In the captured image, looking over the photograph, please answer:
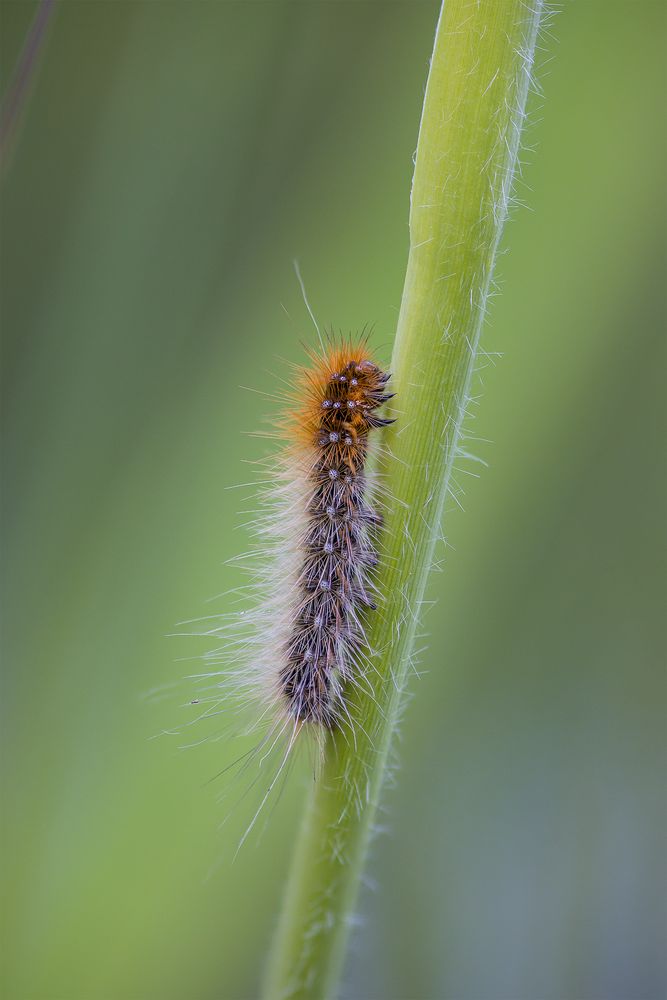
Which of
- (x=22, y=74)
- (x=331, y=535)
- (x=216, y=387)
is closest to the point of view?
(x=22, y=74)

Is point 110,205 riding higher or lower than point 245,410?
higher

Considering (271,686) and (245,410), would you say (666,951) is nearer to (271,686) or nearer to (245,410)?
(271,686)

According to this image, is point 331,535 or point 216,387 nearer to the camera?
point 331,535

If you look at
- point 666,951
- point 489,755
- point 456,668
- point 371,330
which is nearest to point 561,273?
point 371,330

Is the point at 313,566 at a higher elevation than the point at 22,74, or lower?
lower

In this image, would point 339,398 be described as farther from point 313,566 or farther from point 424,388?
point 424,388

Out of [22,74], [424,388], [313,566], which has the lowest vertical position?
[313,566]

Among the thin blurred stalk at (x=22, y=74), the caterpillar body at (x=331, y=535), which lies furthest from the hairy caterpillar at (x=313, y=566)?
the thin blurred stalk at (x=22, y=74)

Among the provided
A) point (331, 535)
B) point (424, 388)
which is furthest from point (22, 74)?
point (331, 535)
